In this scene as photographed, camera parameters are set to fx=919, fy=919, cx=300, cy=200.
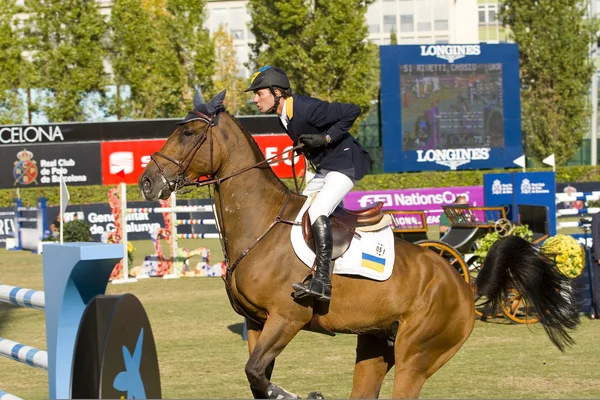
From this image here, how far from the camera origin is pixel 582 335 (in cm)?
1002

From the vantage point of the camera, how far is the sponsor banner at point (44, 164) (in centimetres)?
3066

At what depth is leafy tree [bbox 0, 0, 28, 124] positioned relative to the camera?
127ft

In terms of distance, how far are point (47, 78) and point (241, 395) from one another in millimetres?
34962

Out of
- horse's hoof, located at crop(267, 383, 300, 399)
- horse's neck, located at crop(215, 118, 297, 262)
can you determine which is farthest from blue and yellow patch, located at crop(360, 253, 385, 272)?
horse's hoof, located at crop(267, 383, 300, 399)

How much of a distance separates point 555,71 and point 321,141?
4040cm

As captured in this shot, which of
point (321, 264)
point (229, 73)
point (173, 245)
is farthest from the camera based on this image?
point (229, 73)

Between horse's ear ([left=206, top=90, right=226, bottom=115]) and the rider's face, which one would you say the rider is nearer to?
the rider's face

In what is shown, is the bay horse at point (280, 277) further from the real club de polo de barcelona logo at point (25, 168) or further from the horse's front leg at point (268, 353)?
the real club de polo de barcelona logo at point (25, 168)

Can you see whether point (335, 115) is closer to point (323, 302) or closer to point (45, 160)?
point (323, 302)

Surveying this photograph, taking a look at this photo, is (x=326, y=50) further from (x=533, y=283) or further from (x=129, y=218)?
(x=533, y=283)

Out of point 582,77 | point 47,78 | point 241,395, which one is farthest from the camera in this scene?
point 582,77

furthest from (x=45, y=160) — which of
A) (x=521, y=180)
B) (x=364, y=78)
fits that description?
(x=521, y=180)

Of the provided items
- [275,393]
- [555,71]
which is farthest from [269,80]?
[555,71]

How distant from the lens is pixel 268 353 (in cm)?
548
